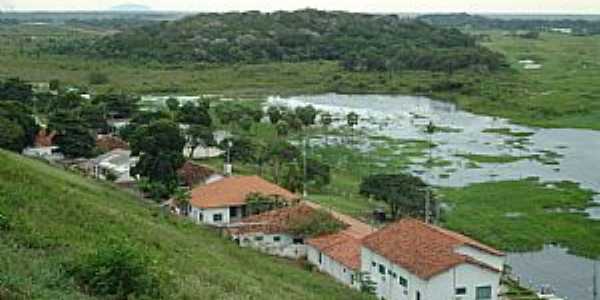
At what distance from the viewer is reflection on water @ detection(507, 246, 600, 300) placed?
30.6 meters

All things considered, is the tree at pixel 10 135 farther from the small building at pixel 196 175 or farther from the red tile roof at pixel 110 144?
the small building at pixel 196 175

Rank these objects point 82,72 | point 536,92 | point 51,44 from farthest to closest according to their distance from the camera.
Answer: point 51,44 < point 82,72 < point 536,92

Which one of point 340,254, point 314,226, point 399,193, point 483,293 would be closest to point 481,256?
point 483,293

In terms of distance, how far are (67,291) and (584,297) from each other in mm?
21952

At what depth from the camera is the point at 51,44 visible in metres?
149

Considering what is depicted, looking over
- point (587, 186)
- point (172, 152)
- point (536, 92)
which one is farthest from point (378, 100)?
point (172, 152)

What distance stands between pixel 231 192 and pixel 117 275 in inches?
934

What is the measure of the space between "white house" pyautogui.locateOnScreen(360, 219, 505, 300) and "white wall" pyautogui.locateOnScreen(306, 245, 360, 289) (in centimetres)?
129

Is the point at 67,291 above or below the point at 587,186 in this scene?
above

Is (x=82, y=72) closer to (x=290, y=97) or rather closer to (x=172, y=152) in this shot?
(x=290, y=97)

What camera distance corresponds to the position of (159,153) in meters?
39.7

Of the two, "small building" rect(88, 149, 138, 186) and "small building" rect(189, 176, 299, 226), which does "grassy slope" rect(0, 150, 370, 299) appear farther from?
"small building" rect(88, 149, 138, 186)

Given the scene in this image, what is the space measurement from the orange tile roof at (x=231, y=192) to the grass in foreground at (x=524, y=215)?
8398mm

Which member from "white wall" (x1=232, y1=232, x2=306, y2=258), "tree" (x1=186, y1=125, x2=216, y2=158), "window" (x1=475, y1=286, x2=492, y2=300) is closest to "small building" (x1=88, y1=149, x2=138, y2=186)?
"tree" (x1=186, y1=125, x2=216, y2=158)
